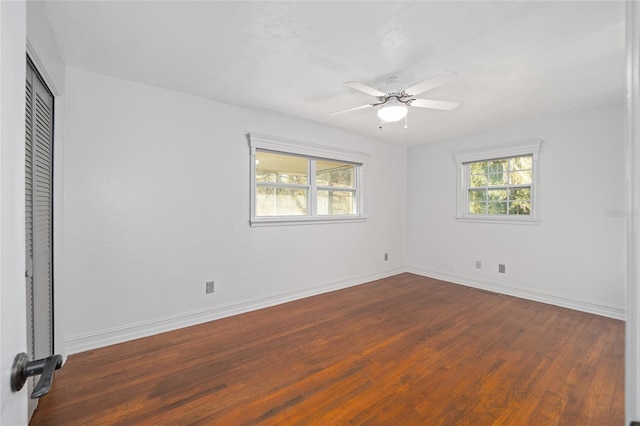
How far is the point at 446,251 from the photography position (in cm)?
500

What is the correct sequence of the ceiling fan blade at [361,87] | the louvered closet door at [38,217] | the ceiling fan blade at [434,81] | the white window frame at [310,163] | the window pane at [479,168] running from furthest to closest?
the window pane at [479,168] < the white window frame at [310,163] < the ceiling fan blade at [361,87] < the ceiling fan blade at [434,81] < the louvered closet door at [38,217]

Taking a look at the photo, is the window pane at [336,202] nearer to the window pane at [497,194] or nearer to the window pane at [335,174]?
the window pane at [335,174]

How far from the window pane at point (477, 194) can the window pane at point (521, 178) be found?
0.44 metres

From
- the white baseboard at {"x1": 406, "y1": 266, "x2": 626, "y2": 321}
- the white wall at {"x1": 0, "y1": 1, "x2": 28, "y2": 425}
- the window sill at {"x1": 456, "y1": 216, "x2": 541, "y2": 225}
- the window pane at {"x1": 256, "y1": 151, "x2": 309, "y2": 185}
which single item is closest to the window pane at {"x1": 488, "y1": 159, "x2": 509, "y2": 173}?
the window sill at {"x1": 456, "y1": 216, "x2": 541, "y2": 225}

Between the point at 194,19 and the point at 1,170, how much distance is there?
1893 millimetres

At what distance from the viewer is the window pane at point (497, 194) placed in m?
4.40

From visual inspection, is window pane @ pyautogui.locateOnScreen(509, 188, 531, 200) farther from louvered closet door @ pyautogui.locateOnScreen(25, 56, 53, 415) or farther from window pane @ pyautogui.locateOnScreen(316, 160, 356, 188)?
louvered closet door @ pyautogui.locateOnScreen(25, 56, 53, 415)

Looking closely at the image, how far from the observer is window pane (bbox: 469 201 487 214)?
4.62 metres

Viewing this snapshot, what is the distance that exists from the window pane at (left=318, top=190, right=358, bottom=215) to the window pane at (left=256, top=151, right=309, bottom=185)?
44 cm

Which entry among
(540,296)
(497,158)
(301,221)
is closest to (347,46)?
(301,221)

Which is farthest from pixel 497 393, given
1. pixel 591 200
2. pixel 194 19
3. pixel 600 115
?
pixel 600 115

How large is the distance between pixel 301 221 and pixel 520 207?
10.7ft

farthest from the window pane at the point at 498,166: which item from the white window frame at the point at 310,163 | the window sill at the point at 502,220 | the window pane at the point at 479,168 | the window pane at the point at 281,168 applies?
the window pane at the point at 281,168

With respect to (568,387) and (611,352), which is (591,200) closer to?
(611,352)
